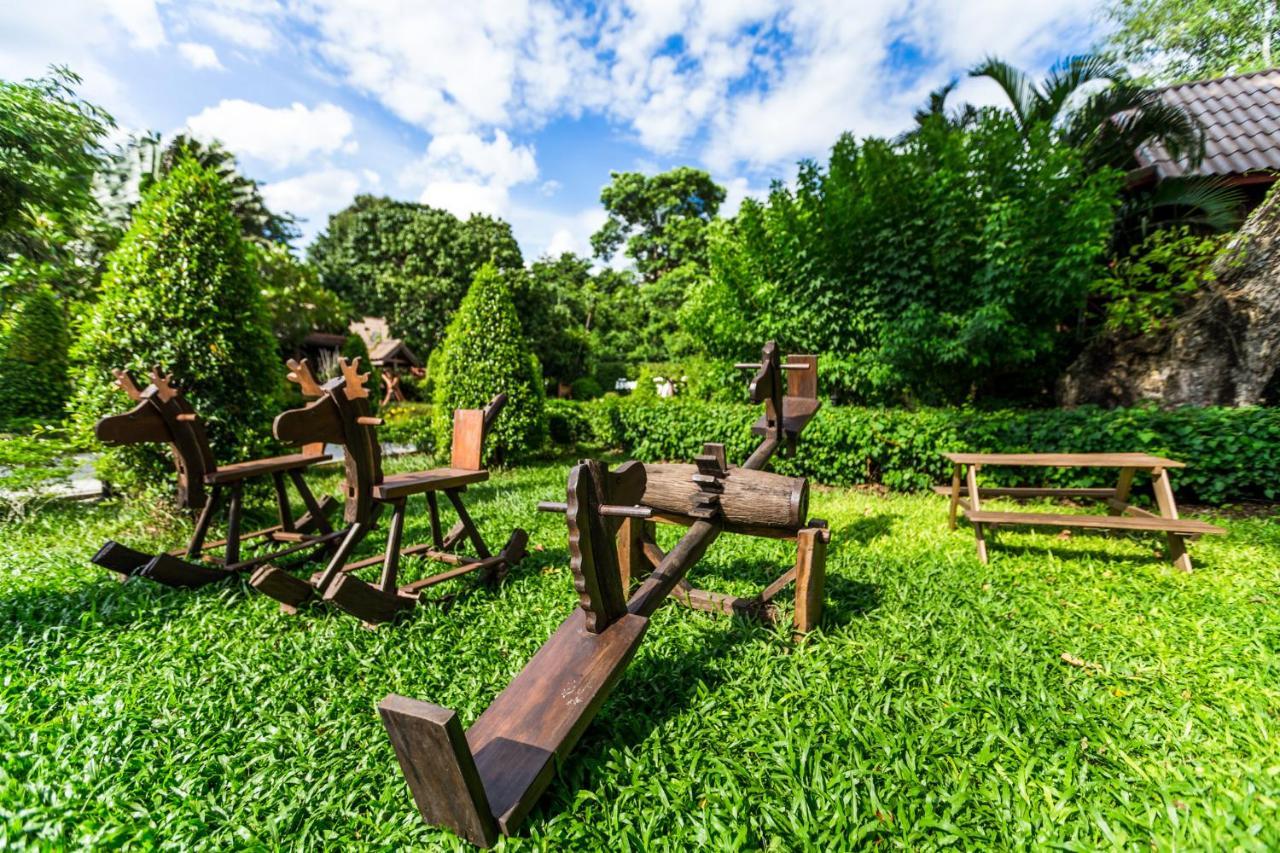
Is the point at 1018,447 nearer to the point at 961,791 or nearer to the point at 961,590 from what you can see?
the point at 961,590

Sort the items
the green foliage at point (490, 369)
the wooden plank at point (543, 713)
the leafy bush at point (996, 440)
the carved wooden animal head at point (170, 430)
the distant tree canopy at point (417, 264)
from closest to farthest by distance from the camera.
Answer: the wooden plank at point (543, 713), the carved wooden animal head at point (170, 430), the leafy bush at point (996, 440), the green foliage at point (490, 369), the distant tree canopy at point (417, 264)

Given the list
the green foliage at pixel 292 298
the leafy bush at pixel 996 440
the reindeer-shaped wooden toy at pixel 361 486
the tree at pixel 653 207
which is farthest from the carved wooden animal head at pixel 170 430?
the tree at pixel 653 207

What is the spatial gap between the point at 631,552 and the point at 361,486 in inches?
65.5

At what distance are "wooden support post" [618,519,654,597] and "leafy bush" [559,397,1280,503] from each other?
281cm

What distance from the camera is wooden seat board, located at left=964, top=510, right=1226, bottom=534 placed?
342 centimetres

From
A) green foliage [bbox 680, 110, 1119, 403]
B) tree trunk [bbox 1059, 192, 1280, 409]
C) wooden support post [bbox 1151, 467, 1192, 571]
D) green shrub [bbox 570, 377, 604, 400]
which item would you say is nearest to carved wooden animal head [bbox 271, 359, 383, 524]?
wooden support post [bbox 1151, 467, 1192, 571]

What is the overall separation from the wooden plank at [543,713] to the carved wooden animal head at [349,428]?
1671 mm

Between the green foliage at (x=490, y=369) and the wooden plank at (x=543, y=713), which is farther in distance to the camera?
the green foliage at (x=490, y=369)

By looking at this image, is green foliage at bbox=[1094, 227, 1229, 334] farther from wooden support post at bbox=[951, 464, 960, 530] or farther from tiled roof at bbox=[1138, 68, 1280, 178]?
wooden support post at bbox=[951, 464, 960, 530]

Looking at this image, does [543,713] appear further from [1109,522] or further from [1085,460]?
[1085,460]

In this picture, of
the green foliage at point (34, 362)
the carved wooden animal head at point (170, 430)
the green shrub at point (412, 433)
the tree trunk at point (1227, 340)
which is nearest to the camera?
the carved wooden animal head at point (170, 430)

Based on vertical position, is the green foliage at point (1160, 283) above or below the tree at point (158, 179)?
below

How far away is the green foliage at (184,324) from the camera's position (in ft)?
14.8

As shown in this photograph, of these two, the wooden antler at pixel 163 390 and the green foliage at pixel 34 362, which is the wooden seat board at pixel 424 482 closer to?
the wooden antler at pixel 163 390
